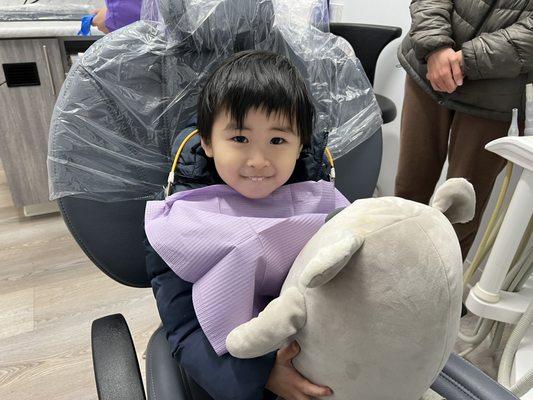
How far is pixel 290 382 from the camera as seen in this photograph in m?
0.49

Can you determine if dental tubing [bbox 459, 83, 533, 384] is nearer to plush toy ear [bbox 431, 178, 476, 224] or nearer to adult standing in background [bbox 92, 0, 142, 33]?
plush toy ear [bbox 431, 178, 476, 224]

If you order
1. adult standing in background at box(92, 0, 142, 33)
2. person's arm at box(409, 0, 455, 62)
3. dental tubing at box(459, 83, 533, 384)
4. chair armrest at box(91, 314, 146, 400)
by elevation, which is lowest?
dental tubing at box(459, 83, 533, 384)

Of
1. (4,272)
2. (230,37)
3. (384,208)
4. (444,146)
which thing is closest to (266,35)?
(230,37)

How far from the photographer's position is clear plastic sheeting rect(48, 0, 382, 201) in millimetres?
630

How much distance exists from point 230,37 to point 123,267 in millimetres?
419

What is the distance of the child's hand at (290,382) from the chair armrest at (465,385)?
0.74 feet

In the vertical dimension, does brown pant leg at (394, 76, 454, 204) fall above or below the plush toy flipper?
below

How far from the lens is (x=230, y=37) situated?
70cm

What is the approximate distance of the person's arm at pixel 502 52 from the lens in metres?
0.90

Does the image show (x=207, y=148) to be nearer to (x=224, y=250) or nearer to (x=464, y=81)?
(x=224, y=250)

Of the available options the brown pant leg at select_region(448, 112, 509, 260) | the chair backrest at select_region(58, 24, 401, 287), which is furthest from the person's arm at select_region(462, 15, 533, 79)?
the chair backrest at select_region(58, 24, 401, 287)

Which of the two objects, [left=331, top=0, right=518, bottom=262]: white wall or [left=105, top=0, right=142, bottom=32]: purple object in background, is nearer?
[left=105, top=0, right=142, bottom=32]: purple object in background

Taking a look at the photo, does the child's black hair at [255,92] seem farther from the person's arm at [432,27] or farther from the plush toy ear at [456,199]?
the person's arm at [432,27]

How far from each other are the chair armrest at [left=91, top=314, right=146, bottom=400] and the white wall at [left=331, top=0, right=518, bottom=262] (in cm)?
151
